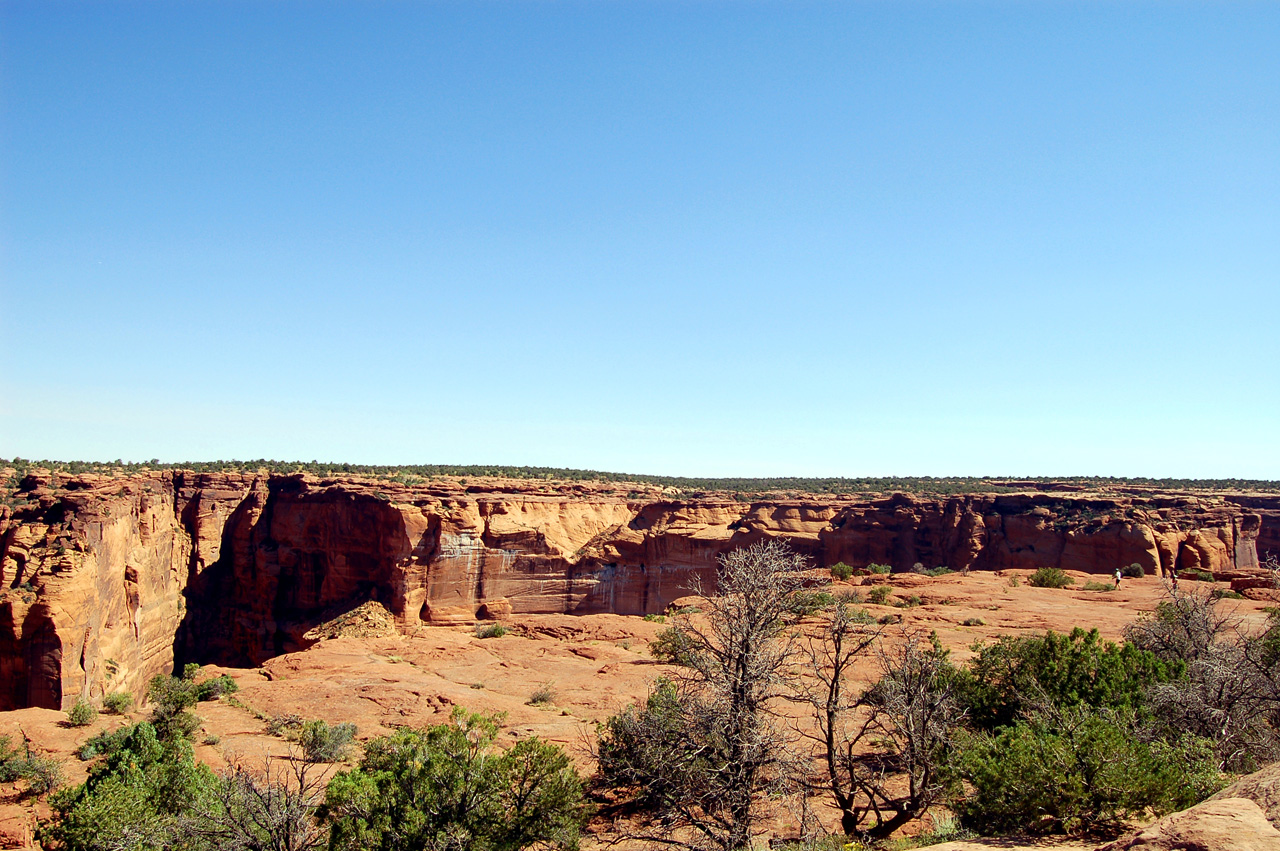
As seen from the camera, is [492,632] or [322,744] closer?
[322,744]

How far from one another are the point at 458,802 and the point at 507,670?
46.5 ft

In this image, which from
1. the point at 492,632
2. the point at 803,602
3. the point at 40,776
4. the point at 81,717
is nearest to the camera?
the point at 803,602

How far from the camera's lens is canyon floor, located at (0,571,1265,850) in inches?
603

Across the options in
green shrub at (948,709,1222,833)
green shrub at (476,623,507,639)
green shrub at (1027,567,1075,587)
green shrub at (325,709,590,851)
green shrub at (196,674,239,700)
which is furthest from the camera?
green shrub at (1027,567,1075,587)

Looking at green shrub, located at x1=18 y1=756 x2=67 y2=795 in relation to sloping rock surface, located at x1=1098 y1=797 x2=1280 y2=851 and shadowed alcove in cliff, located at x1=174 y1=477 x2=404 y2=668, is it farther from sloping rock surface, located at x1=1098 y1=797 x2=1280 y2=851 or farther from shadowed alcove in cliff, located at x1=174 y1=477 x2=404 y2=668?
shadowed alcove in cliff, located at x1=174 y1=477 x2=404 y2=668

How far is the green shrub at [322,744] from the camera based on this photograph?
1398 centimetres

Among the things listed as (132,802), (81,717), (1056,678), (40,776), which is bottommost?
(81,717)

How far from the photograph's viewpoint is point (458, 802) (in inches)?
351

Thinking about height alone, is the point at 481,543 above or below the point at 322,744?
above

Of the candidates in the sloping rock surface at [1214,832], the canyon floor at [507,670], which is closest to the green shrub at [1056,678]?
the canyon floor at [507,670]

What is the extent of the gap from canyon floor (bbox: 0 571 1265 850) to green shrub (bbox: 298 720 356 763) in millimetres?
809

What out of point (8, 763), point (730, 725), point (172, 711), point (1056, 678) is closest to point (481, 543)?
point (172, 711)

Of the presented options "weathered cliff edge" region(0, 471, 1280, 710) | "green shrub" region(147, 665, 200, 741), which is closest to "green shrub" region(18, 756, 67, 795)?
"green shrub" region(147, 665, 200, 741)

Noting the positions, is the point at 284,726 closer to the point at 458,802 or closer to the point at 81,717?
the point at 81,717
